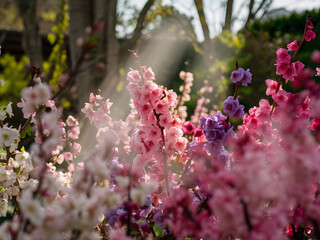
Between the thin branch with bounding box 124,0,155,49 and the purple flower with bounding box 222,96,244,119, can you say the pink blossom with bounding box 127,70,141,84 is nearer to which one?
the purple flower with bounding box 222,96,244,119

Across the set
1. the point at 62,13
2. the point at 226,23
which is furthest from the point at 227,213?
the point at 226,23

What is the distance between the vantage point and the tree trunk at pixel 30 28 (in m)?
5.19

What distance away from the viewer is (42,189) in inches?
31.8

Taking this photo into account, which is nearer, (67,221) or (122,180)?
(67,221)

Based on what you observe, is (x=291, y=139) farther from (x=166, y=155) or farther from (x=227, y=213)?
(x=166, y=155)

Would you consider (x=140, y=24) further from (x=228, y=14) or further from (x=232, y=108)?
(x=228, y=14)

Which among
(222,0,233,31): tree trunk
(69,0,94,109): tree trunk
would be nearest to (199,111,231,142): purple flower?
(69,0,94,109): tree trunk

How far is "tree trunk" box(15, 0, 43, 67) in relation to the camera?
519cm

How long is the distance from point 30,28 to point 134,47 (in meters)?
2.64

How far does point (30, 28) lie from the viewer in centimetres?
525

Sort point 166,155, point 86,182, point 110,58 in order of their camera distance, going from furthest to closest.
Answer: point 110,58
point 166,155
point 86,182

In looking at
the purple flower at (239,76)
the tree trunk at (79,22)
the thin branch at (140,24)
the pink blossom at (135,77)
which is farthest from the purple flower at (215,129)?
the tree trunk at (79,22)

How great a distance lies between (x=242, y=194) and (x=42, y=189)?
1.64 ft

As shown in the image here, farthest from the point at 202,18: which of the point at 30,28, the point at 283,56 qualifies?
the point at 283,56
